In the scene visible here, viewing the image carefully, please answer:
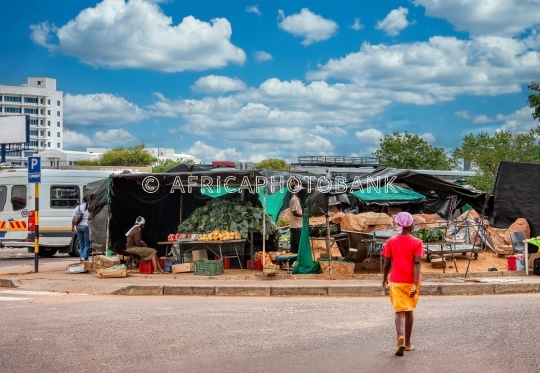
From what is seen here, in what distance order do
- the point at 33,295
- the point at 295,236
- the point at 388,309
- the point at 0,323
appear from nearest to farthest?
the point at 0,323 < the point at 388,309 < the point at 33,295 < the point at 295,236

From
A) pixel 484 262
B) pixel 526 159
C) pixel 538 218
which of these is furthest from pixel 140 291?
pixel 526 159

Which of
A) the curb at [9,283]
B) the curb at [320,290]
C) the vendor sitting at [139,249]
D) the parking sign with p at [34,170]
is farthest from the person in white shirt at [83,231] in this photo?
the curb at [320,290]

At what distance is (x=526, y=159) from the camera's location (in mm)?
57594

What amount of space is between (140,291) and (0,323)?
5172 mm

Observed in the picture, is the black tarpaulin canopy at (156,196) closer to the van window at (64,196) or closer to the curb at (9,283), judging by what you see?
the curb at (9,283)

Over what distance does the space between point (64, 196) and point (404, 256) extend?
18829 mm

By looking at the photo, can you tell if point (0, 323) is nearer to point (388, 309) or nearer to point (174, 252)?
point (388, 309)

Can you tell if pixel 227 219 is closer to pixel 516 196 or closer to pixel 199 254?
pixel 199 254

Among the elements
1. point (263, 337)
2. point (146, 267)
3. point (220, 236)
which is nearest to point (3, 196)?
point (146, 267)

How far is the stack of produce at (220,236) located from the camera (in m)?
19.3

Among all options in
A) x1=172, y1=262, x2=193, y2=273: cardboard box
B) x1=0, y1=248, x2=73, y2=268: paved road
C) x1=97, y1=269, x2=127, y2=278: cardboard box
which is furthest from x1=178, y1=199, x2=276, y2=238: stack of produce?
x1=0, y1=248, x2=73, y2=268: paved road

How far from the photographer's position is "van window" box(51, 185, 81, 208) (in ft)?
84.0

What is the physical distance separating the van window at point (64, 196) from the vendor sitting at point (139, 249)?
6538 millimetres

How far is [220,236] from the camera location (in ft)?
63.2
